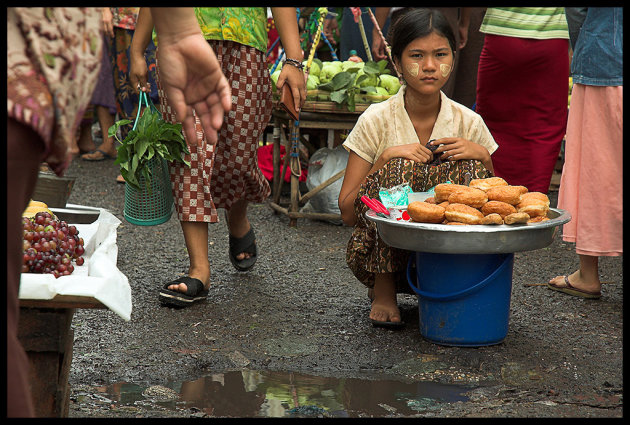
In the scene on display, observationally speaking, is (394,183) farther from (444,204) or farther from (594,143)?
(594,143)

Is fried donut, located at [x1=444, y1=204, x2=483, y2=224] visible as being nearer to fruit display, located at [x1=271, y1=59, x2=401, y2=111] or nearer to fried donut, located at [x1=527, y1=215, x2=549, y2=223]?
fried donut, located at [x1=527, y1=215, x2=549, y2=223]

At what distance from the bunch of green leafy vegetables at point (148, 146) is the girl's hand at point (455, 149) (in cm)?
109

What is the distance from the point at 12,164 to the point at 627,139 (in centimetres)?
291

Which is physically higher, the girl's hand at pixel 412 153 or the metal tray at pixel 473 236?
the girl's hand at pixel 412 153

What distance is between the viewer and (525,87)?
14.6 feet

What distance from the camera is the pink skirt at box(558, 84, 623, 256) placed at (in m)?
3.58

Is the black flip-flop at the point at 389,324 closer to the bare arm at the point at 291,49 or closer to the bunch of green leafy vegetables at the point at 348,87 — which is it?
the bare arm at the point at 291,49

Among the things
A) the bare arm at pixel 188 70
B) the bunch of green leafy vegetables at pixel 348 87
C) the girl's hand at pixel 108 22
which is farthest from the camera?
the girl's hand at pixel 108 22

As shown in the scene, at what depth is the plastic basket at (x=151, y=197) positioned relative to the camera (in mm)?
3578

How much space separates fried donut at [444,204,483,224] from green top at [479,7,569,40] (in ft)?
6.03

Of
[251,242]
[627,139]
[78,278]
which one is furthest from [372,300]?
[78,278]

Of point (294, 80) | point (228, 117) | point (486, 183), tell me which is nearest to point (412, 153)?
Answer: point (486, 183)

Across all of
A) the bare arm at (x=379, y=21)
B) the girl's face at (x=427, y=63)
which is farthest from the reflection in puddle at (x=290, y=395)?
the bare arm at (x=379, y=21)
